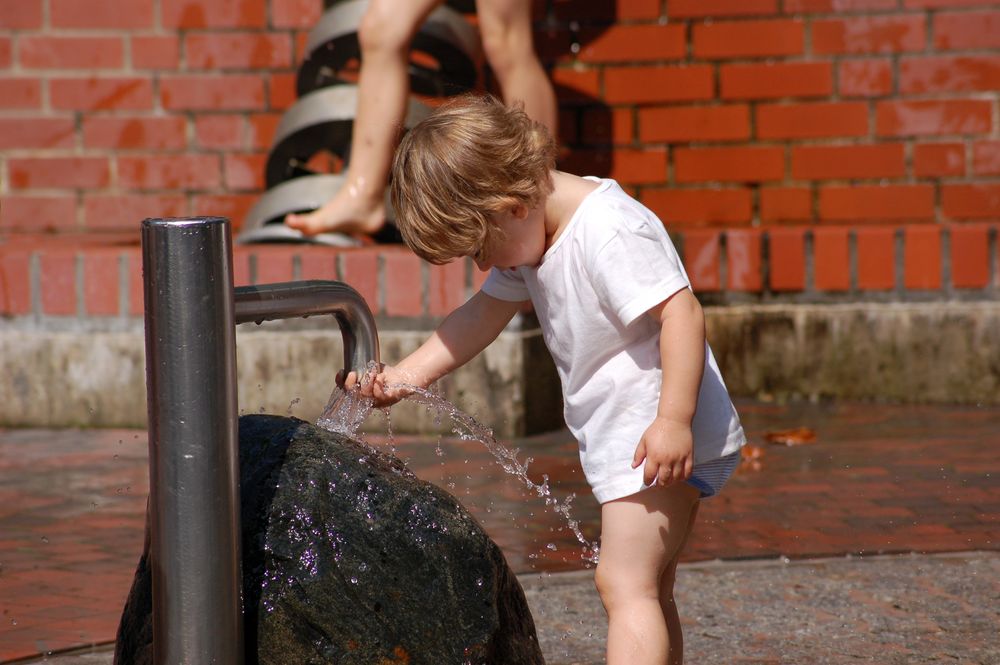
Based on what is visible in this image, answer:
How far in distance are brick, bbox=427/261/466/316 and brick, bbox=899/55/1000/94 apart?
2.02 meters

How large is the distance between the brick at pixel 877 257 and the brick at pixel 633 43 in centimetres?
111

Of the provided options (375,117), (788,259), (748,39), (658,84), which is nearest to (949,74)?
(748,39)

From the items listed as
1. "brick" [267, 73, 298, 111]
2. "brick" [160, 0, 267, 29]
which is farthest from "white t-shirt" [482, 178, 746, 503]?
"brick" [160, 0, 267, 29]

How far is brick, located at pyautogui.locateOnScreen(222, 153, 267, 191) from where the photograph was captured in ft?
20.3

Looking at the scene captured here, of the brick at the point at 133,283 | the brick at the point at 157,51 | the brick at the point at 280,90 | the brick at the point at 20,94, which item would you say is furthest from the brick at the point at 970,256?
the brick at the point at 20,94

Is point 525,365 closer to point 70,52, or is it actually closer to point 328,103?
point 328,103

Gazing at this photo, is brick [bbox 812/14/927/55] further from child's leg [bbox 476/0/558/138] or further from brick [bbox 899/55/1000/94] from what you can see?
child's leg [bbox 476/0/558/138]

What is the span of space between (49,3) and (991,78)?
387 centimetres

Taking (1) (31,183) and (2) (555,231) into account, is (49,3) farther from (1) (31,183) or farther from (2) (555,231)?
(2) (555,231)

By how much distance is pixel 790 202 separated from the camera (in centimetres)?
589

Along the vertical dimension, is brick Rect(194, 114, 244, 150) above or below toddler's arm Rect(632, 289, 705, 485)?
above

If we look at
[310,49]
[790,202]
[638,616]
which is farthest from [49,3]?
[638,616]

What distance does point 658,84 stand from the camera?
5.93m

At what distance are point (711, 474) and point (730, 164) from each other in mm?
3650
